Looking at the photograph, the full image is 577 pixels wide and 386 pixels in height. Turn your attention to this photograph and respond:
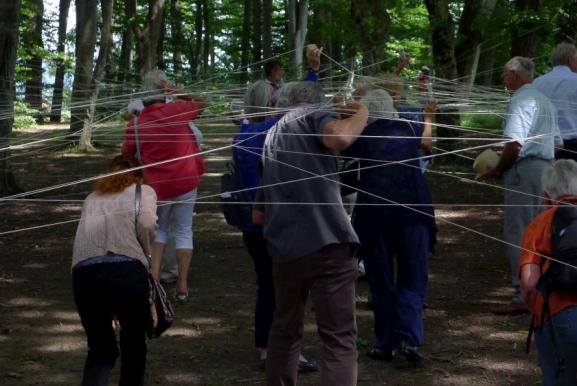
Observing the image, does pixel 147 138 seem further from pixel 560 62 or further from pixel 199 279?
pixel 560 62

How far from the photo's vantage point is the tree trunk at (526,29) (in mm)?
15055

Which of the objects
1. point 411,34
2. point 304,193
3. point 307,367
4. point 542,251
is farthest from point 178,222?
point 411,34

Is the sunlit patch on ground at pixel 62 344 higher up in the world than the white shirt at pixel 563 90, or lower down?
lower down

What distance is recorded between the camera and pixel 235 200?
6457mm

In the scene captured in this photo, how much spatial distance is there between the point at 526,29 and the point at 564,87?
7871 millimetres

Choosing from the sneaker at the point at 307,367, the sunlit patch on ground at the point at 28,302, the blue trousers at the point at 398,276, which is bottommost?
the sunlit patch on ground at the point at 28,302

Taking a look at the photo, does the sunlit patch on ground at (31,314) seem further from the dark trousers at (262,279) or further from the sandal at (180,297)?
the dark trousers at (262,279)

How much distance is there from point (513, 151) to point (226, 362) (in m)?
2.61

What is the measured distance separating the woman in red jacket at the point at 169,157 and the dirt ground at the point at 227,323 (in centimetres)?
30

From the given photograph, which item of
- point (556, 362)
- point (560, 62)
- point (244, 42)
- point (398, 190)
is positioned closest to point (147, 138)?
point (398, 190)

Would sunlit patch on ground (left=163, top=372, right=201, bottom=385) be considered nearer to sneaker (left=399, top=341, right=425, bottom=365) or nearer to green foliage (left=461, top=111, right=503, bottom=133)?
sneaker (left=399, top=341, right=425, bottom=365)

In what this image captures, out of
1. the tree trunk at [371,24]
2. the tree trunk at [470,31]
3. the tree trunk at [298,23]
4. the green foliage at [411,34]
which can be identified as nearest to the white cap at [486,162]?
the tree trunk at [371,24]

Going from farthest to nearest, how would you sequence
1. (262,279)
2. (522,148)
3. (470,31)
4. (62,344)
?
(470,31) → (522,148) → (62,344) → (262,279)

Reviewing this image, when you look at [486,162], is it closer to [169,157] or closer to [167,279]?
[169,157]
